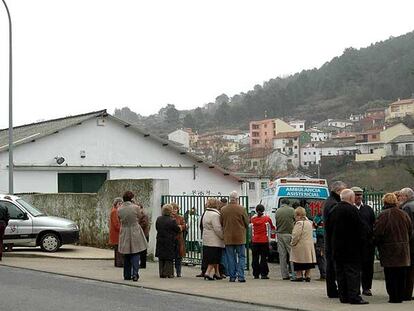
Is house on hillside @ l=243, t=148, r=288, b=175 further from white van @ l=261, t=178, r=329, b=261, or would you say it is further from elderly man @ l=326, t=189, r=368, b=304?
elderly man @ l=326, t=189, r=368, b=304

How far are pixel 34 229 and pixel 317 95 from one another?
135111 mm

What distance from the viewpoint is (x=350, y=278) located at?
1215 centimetres

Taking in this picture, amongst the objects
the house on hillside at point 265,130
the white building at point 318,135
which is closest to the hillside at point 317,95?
the white building at point 318,135

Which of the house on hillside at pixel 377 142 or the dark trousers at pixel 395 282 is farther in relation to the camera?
the house on hillside at pixel 377 142

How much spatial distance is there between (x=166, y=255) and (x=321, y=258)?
3.38 m

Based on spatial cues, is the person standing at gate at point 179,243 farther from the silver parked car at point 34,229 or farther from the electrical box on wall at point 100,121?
the electrical box on wall at point 100,121

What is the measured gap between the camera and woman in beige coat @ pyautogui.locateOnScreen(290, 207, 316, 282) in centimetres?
1614

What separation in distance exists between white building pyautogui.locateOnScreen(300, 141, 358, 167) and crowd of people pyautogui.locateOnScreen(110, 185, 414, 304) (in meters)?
105

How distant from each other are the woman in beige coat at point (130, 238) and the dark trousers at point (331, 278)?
4.64 meters

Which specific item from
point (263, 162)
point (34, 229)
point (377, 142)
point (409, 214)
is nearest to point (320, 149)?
point (377, 142)

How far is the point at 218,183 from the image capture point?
43969 mm

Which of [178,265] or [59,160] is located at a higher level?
[59,160]

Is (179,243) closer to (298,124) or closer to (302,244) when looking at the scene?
(302,244)

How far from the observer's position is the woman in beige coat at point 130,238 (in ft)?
52.9
